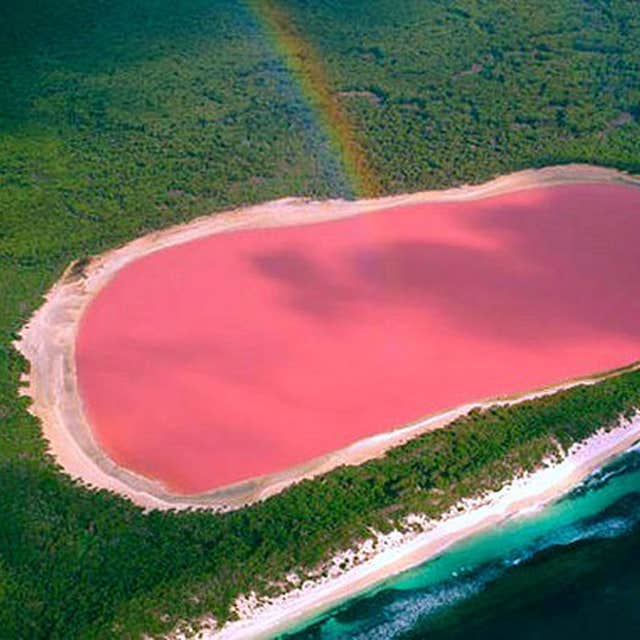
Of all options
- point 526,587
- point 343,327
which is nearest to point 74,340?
point 343,327

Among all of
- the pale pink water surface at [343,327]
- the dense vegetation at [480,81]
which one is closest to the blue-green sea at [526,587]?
→ the pale pink water surface at [343,327]

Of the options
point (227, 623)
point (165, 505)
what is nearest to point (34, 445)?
point (165, 505)

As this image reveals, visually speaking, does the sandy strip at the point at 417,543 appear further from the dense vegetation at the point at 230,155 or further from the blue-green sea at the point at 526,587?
the dense vegetation at the point at 230,155

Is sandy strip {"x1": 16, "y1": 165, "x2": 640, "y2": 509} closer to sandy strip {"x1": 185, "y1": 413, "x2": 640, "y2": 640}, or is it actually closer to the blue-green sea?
sandy strip {"x1": 185, "y1": 413, "x2": 640, "y2": 640}

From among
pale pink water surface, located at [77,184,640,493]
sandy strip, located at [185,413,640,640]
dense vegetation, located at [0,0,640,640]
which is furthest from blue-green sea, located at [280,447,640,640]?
pale pink water surface, located at [77,184,640,493]

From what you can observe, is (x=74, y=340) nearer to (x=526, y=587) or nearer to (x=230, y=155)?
(x=230, y=155)

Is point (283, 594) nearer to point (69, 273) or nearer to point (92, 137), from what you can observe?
point (69, 273)
